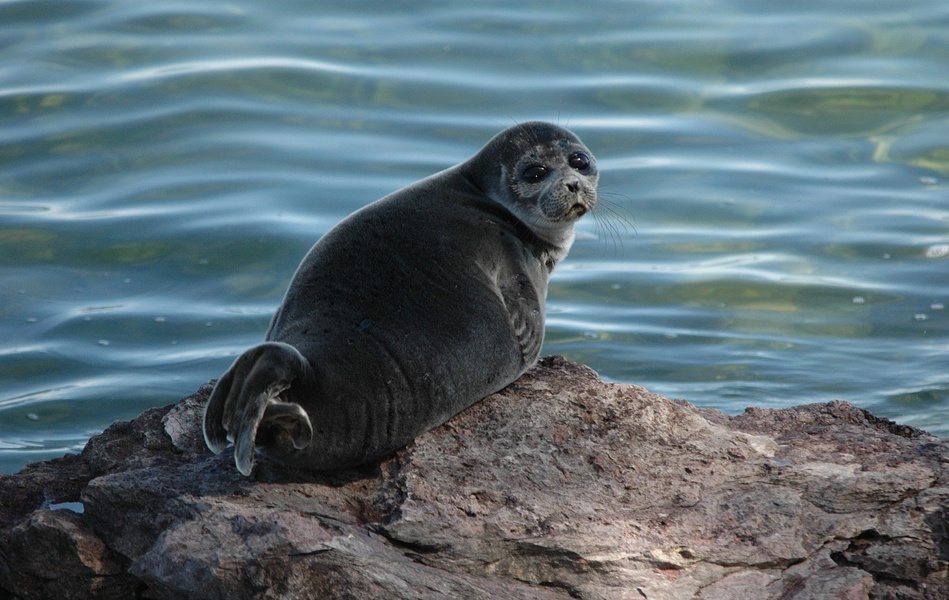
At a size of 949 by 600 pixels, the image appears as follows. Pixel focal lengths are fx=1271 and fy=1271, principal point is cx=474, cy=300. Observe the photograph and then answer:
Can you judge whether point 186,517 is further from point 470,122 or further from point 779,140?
point 779,140

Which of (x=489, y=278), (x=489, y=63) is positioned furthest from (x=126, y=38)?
(x=489, y=278)

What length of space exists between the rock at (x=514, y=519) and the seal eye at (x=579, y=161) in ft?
4.24

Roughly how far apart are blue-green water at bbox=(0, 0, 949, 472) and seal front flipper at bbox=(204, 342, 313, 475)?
2579 mm

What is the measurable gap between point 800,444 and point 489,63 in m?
10.1

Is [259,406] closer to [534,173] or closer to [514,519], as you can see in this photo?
[514,519]

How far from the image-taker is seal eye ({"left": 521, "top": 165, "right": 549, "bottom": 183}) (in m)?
6.20

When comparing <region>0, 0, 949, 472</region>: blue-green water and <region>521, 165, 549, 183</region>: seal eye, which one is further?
<region>0, 0, 949, 472</region>: blue-green water

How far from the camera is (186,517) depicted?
476 cm

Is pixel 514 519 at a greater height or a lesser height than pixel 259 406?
lesser

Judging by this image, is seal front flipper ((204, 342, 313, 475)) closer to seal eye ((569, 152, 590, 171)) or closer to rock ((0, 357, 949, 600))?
rock ((0, 357, 949, 600))

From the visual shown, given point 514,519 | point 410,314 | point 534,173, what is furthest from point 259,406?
point 534,173

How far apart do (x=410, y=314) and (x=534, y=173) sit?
1.26 meters

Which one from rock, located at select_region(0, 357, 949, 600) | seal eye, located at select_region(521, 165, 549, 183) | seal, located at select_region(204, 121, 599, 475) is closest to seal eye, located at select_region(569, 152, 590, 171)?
seal, located at select_region(204, 121, 599, 475)

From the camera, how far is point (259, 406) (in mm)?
4629
